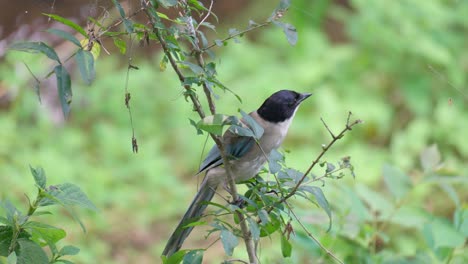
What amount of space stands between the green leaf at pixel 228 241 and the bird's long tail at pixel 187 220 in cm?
19

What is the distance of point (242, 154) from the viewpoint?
5.87 feet

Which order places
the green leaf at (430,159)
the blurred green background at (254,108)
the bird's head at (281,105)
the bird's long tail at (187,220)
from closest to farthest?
the bird's long tail at (187,220)
the bird's head at (281,105)
the green leaf at (430,159)
the blurred green background at (254,108)

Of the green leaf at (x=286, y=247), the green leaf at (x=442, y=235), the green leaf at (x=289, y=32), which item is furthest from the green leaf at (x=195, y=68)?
the green leaf at (x=442, y=235)

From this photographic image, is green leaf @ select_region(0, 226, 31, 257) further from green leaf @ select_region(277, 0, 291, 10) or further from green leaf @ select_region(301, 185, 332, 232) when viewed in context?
green leaf @ select_region(277, 0, 291, 10)

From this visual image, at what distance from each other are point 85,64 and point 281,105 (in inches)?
38.0

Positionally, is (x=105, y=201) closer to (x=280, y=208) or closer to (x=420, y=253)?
(x=420, y=253)

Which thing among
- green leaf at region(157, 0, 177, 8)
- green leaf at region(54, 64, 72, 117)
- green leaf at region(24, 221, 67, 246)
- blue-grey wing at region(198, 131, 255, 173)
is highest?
green leaf at region(157, 0, 177, 8)

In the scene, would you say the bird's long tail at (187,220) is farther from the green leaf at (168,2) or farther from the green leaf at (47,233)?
the green leaf at (168,2)

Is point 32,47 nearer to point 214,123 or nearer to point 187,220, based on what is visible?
point 214,123

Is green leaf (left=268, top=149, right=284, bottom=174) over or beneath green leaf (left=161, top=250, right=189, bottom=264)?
over

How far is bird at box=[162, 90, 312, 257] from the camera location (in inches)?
70.7

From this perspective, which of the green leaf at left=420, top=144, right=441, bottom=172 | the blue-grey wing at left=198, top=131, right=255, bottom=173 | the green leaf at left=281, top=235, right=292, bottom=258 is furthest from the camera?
the green leaf at left=420, top=144, right=441, bottom=172

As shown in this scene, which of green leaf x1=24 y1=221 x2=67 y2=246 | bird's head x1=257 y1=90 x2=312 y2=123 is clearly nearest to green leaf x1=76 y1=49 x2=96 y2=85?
green leaf x1=24 y1=221 x2=67 y2=246

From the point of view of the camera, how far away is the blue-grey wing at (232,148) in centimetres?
181
